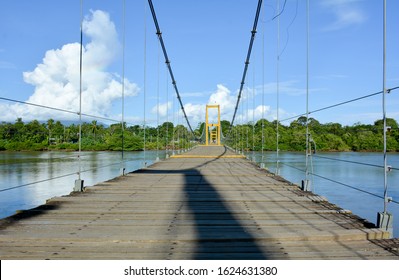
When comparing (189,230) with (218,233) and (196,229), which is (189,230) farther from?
(218,233)

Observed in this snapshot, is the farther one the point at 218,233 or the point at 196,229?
the point at 196,229

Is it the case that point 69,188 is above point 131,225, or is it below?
below

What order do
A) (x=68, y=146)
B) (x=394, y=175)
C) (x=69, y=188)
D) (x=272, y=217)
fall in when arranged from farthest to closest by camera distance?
(x=68, y=146), (x=394, y=175), (x=69, y=188), (x=272, y=217)

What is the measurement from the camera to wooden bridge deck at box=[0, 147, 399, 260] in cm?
174

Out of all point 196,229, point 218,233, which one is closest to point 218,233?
point 218,233

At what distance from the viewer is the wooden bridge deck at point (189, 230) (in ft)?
5.72

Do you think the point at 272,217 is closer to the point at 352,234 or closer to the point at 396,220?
the point at 352,234

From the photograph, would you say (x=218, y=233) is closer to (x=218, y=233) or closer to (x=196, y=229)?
(x=218, y=233)

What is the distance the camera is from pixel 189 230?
2113 mm

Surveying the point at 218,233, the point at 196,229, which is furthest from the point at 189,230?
the point at 218,233

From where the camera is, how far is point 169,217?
2473 mm
